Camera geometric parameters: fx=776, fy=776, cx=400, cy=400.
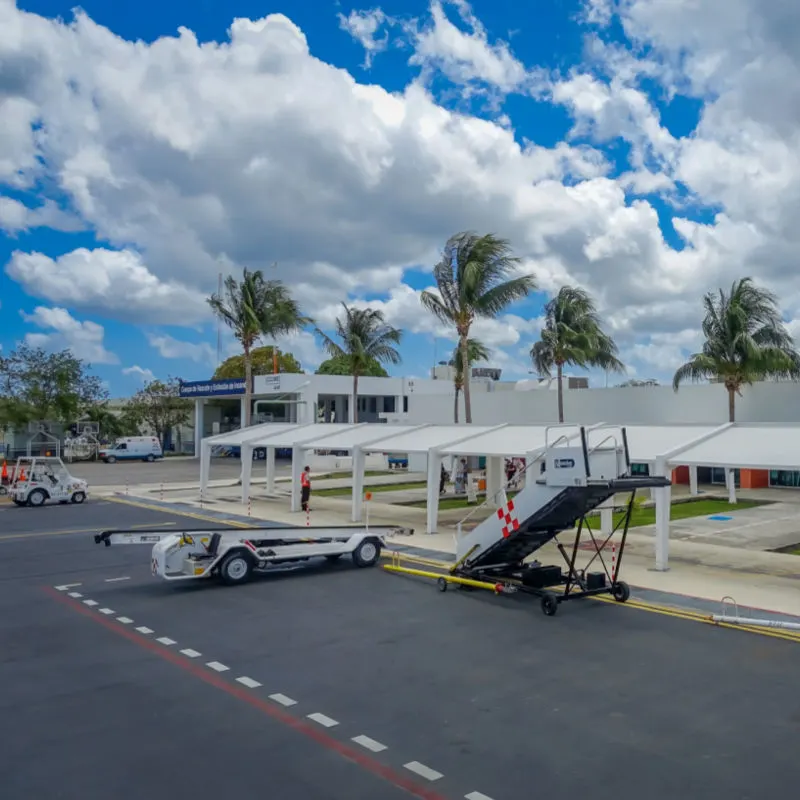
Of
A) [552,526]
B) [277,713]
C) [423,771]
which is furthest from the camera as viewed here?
[552,526]

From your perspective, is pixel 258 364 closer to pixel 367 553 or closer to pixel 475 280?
pixel 475 280

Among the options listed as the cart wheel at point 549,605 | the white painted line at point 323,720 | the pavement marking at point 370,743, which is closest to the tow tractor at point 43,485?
the cart wheel at point 549,605

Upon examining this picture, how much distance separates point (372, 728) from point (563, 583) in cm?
777

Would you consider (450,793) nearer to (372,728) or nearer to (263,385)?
(372,728)

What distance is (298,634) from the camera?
12.4 metres

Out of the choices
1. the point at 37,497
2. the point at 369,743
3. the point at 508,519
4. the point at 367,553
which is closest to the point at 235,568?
the point at 367,553

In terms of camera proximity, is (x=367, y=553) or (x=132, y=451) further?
(x=132, y=451)

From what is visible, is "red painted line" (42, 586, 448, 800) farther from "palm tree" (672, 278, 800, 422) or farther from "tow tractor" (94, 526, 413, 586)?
"palm tree" (672, 278, 800, 422)

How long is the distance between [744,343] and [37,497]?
30.7 metres

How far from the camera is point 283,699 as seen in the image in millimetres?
9391

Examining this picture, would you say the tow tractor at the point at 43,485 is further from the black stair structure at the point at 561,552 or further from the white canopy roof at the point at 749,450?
the white canopy roof at the point at 749,450

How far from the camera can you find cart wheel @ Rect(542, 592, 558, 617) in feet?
43.6

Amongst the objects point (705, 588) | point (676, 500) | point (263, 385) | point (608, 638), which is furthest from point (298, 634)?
point (263, 385)

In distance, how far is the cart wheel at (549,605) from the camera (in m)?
13.3
